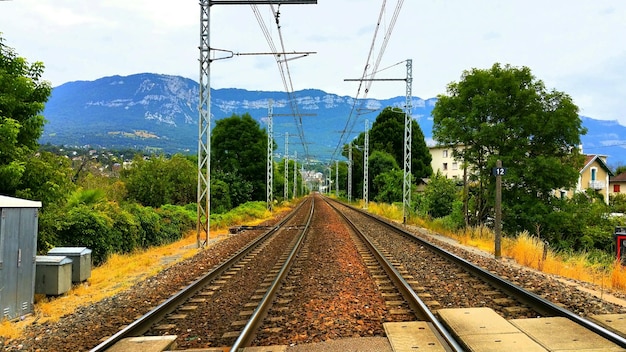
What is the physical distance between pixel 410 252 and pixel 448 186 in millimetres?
19399

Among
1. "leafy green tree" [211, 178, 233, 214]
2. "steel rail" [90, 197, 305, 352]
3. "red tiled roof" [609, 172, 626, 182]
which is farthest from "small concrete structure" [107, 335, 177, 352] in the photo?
"red tiled roof" [609, 172, 626, 182]

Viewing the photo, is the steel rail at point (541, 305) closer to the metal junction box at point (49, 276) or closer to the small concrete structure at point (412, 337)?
the small concrete structure at point (412, 337)

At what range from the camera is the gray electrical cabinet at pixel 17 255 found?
729cm

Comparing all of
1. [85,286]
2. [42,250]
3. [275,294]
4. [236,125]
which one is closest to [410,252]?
[275,294]

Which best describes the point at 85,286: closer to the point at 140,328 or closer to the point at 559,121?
the point at 140,328

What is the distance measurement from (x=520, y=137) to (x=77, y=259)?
20.6 m

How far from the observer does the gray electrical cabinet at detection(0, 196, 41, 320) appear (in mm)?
7293

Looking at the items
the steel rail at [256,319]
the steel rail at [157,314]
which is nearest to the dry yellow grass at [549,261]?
the steel rail at [256,319]

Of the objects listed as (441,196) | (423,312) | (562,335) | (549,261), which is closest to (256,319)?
(423,312)

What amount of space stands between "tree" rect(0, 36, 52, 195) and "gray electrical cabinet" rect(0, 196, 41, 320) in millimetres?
2907

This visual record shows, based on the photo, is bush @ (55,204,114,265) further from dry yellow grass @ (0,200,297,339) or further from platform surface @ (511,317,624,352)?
platform surface @ (511,317,624,352)

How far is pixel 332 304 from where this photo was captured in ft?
24.8

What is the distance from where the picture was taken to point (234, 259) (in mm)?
13031

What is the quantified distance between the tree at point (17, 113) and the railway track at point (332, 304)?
5017 millimetres
